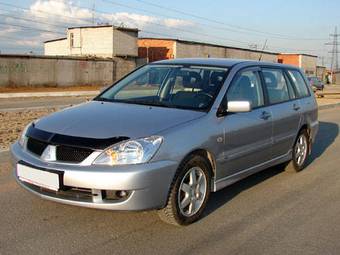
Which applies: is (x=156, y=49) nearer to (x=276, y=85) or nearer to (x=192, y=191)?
(x=276, y=85)

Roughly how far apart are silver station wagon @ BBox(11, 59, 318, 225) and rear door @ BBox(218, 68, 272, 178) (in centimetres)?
1

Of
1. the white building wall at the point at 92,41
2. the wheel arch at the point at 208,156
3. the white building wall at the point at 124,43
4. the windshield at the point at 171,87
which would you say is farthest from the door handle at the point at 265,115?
the white building wall at the point at 92,41

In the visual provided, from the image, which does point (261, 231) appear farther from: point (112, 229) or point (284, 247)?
point (112, 229)

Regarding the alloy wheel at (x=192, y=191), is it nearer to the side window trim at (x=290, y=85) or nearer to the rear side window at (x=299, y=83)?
the side window trim at (x=290, y=85)

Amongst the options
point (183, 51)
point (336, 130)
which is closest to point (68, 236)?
point (336, 130)

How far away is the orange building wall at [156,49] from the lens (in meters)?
58.3

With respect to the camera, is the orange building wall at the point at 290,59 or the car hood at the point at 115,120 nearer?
the car hood at the point at 115,120

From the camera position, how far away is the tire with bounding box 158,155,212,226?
4.49 metres

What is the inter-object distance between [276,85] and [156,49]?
5395 cm

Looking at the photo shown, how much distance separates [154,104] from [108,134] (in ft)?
3.46

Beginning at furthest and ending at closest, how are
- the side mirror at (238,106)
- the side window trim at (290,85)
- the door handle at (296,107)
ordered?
the side window trim at (290,85) → the door handle at (296,107) → the side mirror at (238,106)

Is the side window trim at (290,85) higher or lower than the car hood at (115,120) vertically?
higher

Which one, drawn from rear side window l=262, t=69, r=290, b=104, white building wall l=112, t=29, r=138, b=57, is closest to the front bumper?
rear side window l=262, t=69, r=290, b=104

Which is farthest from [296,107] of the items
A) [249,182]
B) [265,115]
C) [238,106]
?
[238,106]
